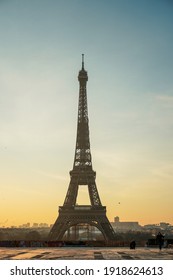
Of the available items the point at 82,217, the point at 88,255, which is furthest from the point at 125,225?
the point at 88,255

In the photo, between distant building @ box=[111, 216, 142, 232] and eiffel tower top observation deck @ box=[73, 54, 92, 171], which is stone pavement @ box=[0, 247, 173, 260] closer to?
eiffel tower top observation deck @ box=[73, 54, 92, 171]

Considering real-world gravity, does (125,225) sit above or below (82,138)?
below

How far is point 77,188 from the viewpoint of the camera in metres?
57.2

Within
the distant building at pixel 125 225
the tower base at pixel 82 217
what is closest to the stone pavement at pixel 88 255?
the tower base at pixel 82 217

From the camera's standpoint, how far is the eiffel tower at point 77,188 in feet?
184

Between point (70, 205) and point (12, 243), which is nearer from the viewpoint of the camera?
point (12, 243)

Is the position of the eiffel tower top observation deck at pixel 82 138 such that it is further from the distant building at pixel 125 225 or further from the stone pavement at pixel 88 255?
the distant building at pixel 125 225

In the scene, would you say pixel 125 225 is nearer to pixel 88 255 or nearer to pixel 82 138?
pixel 82 138
